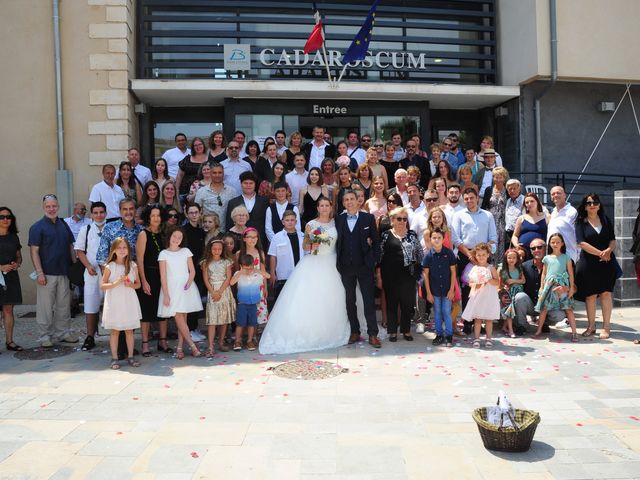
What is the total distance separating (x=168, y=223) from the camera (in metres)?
7.49

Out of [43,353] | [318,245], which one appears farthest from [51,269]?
[318,245]

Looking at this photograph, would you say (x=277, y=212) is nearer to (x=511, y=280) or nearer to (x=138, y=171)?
(x=138, y=171)

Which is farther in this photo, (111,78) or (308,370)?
(111,78)

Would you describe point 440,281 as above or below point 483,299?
above

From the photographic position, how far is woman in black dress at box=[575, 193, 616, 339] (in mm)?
8070

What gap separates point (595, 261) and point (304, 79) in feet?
24.8

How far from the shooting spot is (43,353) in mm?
7648

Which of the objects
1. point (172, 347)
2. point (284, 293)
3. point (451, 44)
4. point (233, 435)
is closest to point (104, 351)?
point (172, 347)

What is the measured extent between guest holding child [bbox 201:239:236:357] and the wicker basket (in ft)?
12.6

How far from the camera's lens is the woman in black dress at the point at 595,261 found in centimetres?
807

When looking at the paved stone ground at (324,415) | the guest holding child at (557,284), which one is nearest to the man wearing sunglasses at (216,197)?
the paved stone ground at (324,415)

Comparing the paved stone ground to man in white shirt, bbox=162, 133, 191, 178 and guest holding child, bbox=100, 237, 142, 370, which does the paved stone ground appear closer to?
guest holding child, bbox=100, 237, 142, 370

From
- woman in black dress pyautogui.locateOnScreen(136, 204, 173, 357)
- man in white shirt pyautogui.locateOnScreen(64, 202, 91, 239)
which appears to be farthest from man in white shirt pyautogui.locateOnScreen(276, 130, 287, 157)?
woman in black dress pyautogui.locateOnScreen(136, 204, 173, 357)

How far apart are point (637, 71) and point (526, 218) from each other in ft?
23.6
